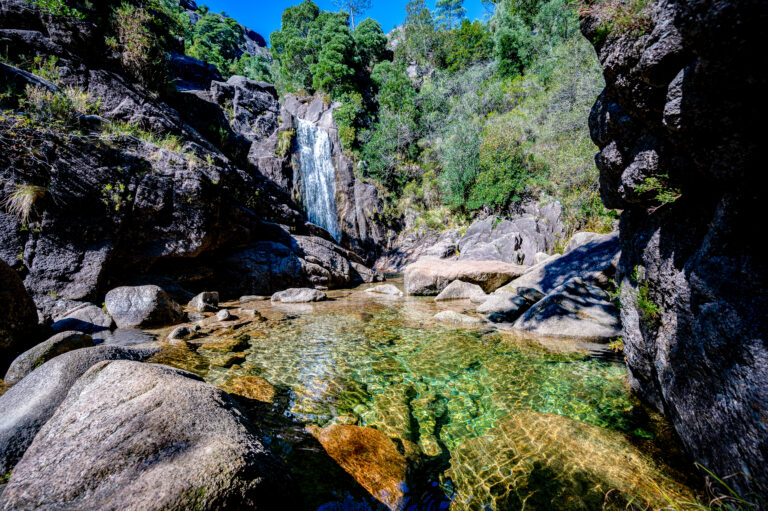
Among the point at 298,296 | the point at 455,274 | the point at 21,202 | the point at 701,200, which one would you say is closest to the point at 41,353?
the point at 21,202

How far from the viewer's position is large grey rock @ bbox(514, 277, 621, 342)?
5594 millimetres

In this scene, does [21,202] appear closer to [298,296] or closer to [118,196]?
[118,196]

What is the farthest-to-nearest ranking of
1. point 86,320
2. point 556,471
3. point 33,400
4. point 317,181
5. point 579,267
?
point 317,181
point 579,267
point 86,320
point 33,400
point 556,471

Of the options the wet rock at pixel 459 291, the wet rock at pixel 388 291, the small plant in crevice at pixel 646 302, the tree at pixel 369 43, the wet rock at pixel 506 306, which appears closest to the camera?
the small plant in crevice at pixel 646 302

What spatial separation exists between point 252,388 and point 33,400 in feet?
6.10

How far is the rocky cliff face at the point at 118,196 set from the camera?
6.55 m

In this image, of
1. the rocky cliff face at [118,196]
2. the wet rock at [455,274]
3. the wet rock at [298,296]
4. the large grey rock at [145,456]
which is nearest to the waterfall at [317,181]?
the rocky cliff face at [118,196]

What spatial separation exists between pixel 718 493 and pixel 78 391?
467cm

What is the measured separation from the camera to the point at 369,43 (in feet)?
110

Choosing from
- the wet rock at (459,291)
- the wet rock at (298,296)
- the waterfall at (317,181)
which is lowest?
the wet rock at (459,291)

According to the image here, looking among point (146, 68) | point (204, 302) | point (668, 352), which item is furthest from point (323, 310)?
point (146, 68)

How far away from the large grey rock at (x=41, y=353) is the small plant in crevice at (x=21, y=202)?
4.07 metres

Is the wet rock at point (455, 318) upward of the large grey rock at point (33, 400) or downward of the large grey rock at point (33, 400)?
downward

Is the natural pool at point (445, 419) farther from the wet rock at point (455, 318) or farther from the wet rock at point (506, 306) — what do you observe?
the wet rock at point (506, 306)
